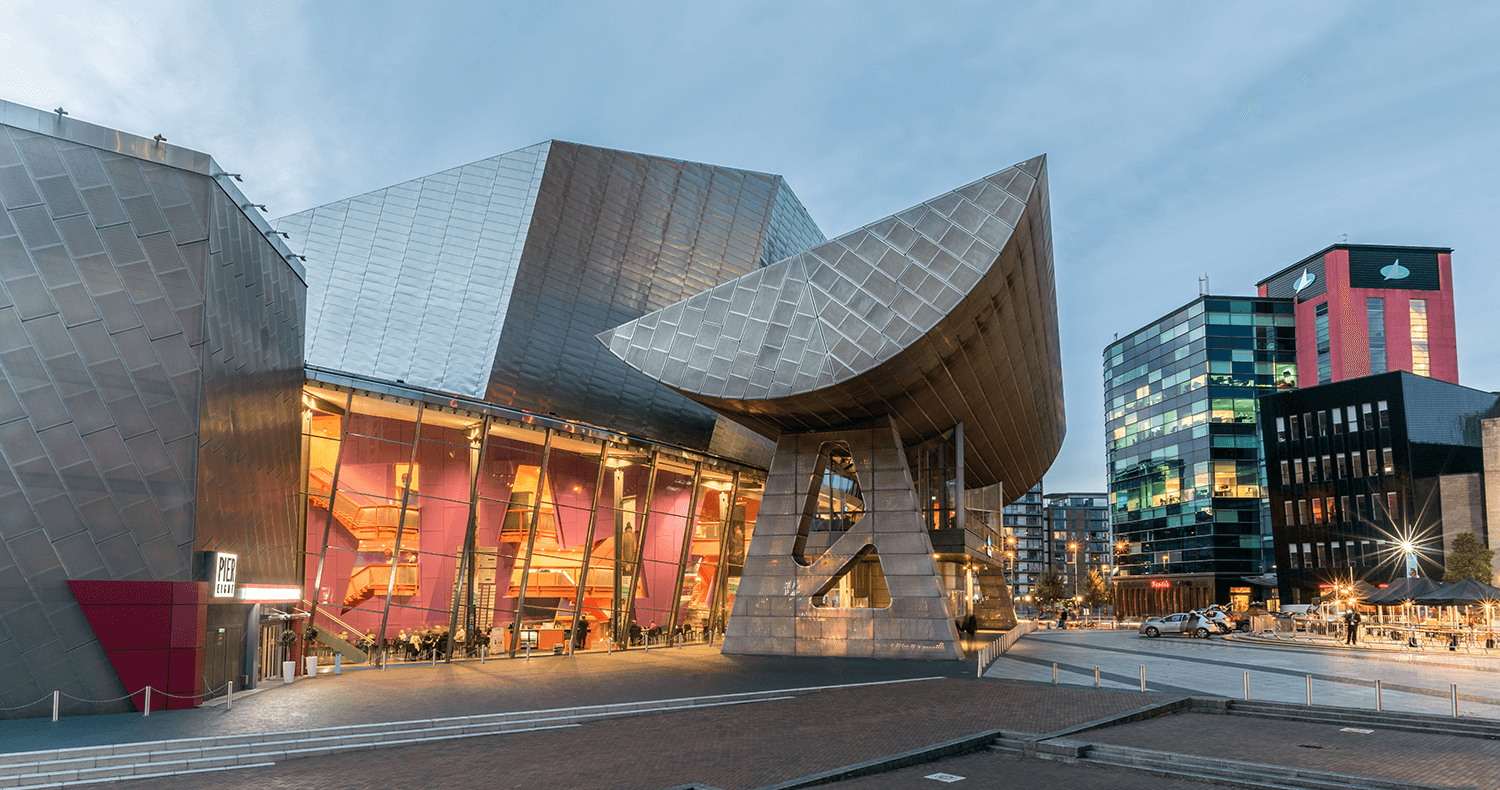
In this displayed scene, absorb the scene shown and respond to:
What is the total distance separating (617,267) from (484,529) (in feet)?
38.7

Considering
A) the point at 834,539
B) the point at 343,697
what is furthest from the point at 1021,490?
the point at 343,697

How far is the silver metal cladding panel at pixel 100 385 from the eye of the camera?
16703 millimetres

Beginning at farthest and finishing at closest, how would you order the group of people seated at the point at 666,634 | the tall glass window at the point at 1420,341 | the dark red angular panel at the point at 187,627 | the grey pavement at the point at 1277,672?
the tall glass window at the point at 1420,341
the group of people seated at the point at 666,634
the grey pavement at the point at 1277,672
the dark red angular panel at the point at 187,627

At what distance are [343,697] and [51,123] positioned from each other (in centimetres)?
1246

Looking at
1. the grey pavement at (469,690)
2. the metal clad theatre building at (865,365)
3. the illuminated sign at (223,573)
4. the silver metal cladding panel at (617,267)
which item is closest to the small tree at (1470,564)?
the metal clad theatre building at (865,365)

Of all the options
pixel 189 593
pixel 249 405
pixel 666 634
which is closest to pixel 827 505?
pixel 666 634

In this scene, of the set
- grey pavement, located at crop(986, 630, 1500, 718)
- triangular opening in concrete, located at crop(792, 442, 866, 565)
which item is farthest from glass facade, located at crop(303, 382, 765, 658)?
grey pavement, located at crop(986, 630, 1500, 718)

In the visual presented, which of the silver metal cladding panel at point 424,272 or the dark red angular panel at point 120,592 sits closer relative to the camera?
the dark red angular panel at point 120,592

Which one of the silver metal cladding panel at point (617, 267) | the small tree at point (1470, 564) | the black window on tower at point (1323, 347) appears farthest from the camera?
the black window on tower at point (1323, 347)

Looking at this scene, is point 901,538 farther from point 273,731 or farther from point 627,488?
point 273,731

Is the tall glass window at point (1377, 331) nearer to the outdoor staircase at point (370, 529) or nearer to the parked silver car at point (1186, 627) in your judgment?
the parked silver car at point (1186, 627)

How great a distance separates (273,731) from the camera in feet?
47.1

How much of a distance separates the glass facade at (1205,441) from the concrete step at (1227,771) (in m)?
105

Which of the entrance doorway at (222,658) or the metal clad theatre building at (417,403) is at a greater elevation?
the metal clad theatre building at (417,403)
